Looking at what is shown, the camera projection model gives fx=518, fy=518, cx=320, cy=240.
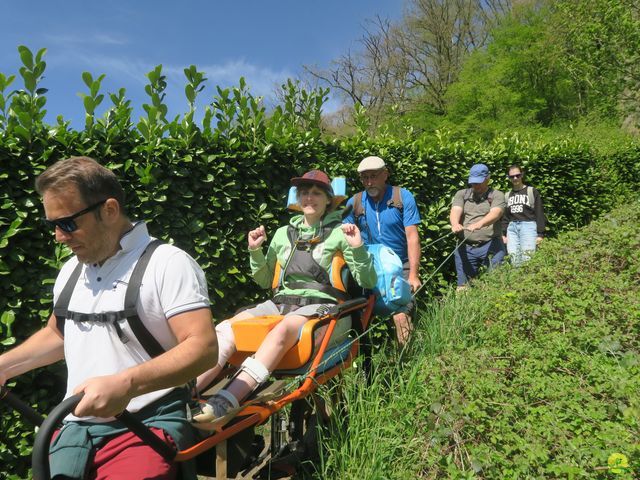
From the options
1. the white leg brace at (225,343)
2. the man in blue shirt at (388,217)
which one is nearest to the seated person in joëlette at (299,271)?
the white leg brace at (225,343)

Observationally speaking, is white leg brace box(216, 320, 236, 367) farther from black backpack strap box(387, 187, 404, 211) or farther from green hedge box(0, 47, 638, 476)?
black backpack strap box(387, 187, 404, 211)

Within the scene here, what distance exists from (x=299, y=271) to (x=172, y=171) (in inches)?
59.7

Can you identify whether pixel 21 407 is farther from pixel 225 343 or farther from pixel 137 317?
pixel 225 343

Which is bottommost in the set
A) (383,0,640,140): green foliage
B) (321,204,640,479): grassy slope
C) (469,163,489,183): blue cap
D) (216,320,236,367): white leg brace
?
(321,204,640,479): grassy slope

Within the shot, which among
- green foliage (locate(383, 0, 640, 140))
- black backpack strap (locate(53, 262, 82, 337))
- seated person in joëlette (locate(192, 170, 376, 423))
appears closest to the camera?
black backpack strap (locate(53, 262, 82, 337))

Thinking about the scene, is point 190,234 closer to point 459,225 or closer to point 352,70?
point 459,225

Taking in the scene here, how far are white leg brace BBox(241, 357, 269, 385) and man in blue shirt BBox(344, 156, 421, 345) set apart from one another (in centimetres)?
219

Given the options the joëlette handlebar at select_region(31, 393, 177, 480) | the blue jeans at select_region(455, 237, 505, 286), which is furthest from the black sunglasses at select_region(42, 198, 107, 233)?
the blue jeans at select_region(455, 237, 505, 286)

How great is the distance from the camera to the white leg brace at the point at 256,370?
107 inches

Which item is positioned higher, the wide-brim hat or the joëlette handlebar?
the wide-brim hat

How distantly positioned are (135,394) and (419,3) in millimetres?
36430

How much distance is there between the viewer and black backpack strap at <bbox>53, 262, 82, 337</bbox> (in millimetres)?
2211

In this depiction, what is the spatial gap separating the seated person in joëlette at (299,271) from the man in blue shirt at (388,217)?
107 centimetres

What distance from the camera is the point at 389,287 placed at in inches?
150
